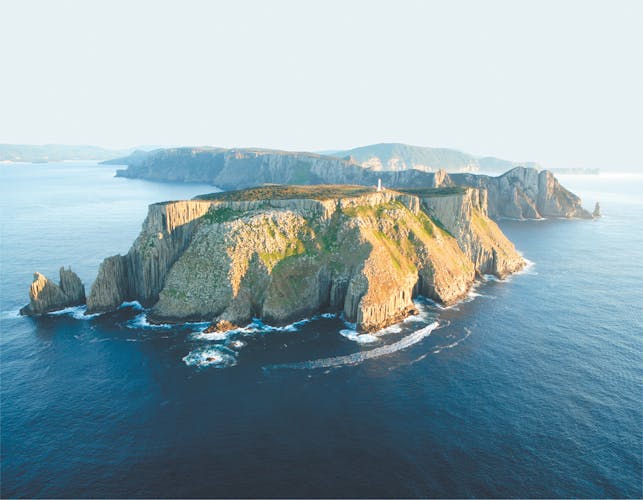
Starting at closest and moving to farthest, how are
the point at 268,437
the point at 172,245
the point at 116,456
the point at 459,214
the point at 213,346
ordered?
the point at 116,456 → the point at 268,437 → the point at 213,346 → the point at 172,245 → the point at 459,214

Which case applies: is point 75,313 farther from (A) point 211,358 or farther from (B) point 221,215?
(A) point 211,358

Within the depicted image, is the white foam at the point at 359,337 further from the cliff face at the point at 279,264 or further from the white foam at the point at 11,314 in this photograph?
the white foam at the point at 11,314

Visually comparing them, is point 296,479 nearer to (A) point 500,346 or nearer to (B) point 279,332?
(B) point 279,332

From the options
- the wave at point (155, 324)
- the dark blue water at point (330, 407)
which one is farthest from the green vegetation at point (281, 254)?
the wave at point (155, 324)

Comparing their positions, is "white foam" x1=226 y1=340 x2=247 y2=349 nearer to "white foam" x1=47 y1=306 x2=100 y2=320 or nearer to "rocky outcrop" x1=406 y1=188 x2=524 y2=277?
"white foam" x1=47 y1=306 x2=100 y2=320

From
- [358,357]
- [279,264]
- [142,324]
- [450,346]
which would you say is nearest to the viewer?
[358,357]

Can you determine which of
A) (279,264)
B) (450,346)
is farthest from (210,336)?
(450,346)

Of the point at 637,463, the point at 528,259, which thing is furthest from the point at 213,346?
the point at 528,259
